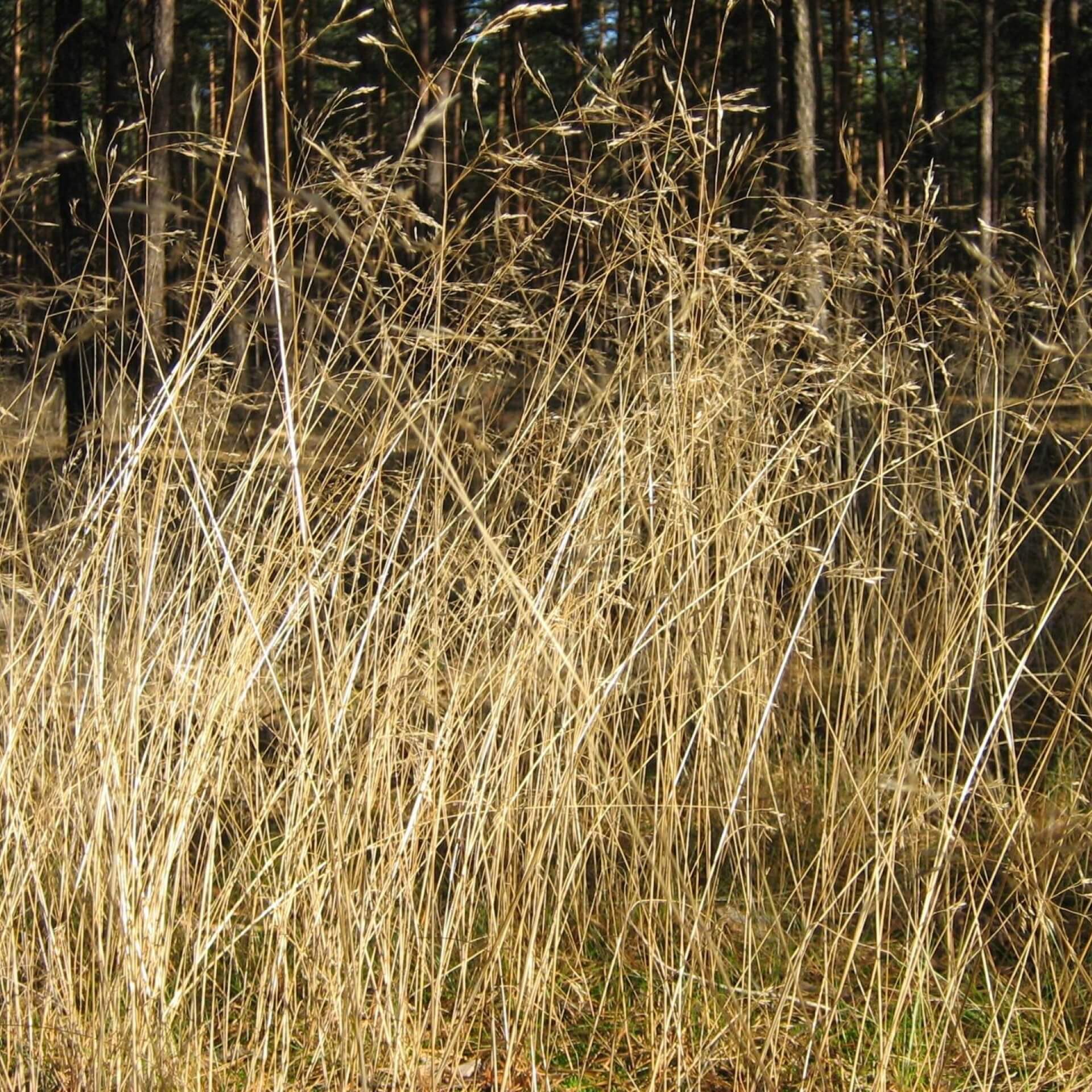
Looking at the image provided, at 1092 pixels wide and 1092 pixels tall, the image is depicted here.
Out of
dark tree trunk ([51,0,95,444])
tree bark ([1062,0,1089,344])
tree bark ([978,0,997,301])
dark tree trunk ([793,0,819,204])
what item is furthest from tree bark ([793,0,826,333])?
tree bark ([1062,0,1089,344])

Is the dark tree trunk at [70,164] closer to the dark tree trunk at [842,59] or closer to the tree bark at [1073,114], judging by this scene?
the dark tree trunk at [842,59]

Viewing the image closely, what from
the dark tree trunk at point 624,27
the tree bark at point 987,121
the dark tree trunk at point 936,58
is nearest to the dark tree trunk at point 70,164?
the dark tree trunk at point 936,58

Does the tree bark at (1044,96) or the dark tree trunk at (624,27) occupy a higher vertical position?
the dark tree trunk at (624,27)

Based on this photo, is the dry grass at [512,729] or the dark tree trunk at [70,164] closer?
the dry grass at [512,729]

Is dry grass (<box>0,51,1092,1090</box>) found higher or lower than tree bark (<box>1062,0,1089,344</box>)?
lower

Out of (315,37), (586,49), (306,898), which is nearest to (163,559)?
(306,898)

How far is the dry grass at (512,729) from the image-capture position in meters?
→ 1.49

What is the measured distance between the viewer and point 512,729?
5.50ft

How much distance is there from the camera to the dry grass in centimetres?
149

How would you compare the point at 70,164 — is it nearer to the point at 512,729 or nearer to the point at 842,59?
the point at 512,729

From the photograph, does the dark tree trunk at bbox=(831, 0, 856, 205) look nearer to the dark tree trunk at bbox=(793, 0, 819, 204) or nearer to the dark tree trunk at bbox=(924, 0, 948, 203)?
the dark tree trunk at bbox=(924, 0, 948, 203)

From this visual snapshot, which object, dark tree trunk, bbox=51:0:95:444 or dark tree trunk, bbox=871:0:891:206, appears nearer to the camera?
dark tree trunk, bbox=51:0:95:444

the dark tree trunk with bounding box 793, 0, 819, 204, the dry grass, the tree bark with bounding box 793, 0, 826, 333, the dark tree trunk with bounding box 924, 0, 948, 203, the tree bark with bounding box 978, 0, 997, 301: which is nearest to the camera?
the dry grass

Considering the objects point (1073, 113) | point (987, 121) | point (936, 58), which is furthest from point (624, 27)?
point (936, 58)
